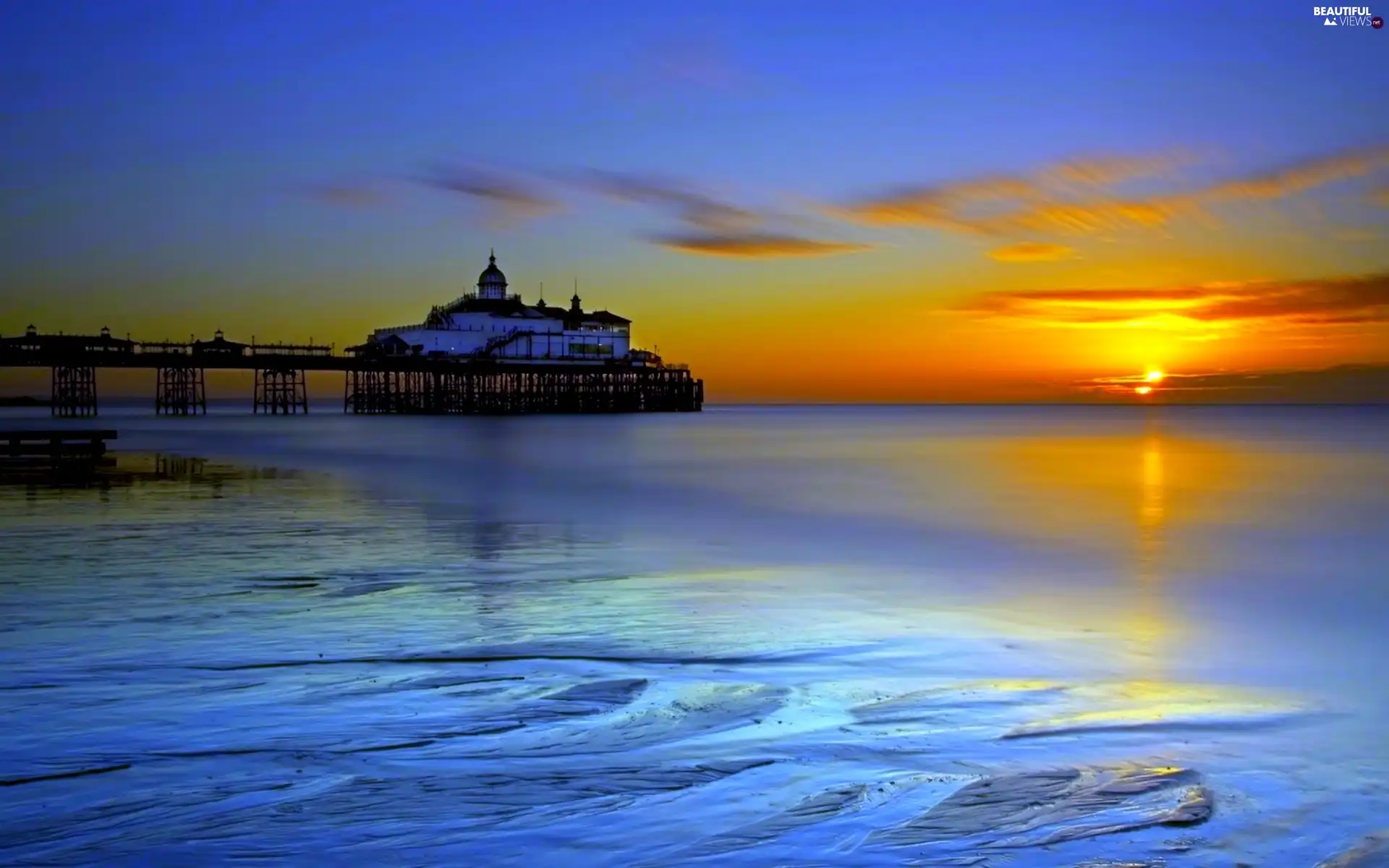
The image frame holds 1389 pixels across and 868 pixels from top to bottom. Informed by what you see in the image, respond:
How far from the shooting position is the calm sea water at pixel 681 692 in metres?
4.44

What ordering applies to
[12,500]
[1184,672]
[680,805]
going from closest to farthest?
[680,805]
[1184,672]
[12,500]

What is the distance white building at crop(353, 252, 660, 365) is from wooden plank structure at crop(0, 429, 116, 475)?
2543 inches

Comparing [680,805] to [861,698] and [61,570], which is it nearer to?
[861,698]

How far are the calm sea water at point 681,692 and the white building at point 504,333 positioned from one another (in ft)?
269

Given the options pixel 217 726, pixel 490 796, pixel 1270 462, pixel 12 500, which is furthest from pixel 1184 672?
pixel 1270 462

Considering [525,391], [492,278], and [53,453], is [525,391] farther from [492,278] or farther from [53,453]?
[53,453]

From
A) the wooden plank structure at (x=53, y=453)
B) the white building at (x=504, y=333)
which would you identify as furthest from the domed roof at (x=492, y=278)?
the wooden plank structure at (x=53, y=453)

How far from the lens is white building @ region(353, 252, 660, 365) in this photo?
9912 cm

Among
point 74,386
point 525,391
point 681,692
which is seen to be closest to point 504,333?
point 525,391

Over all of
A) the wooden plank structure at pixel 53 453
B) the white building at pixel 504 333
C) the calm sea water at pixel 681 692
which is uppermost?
the white building at pixel 504 333

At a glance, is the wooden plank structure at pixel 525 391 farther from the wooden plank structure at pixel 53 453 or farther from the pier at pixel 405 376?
the wooden plank structure at pixel 53 453

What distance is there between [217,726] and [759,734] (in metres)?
2.75

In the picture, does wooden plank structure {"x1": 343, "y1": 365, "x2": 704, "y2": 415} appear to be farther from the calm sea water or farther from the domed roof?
the calm sea water

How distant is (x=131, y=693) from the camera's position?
21.2 feet
